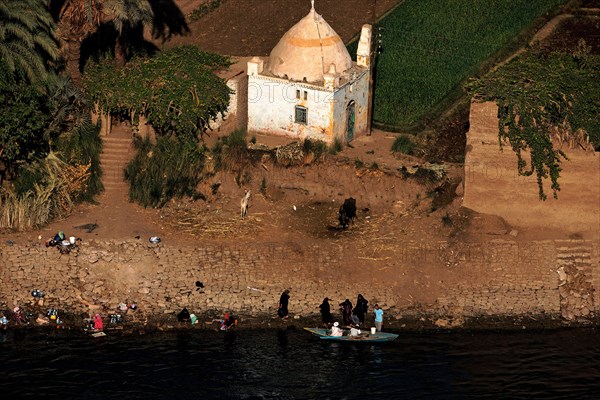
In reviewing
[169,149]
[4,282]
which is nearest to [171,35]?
[169,149]

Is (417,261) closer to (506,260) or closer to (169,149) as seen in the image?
(506,260)

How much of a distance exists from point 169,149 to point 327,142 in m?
7.18

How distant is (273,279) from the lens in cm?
7606

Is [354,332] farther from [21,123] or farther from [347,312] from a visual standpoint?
[21,123]

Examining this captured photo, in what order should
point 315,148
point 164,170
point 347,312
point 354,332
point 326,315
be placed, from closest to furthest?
point 354,332
point 347,312
point 326,315
point 164,170
point 315,148

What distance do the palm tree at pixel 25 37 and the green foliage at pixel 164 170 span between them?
5652 mm

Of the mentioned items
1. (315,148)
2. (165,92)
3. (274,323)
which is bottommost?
(274,323)

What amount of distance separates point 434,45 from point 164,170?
2021 cm

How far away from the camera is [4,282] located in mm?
75500

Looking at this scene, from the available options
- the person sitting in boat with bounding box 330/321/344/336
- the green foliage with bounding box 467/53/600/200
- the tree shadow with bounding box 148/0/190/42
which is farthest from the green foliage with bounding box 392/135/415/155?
the tree shadow with bounding box 148/0/190/42

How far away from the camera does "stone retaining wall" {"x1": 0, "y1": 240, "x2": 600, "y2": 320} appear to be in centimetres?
7525

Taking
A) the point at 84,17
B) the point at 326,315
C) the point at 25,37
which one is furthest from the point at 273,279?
the point at 84,17

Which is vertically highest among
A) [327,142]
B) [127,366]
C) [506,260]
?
[327,142]

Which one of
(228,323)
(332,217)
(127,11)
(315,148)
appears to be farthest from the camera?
(315,148)
